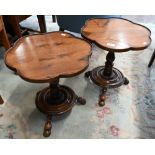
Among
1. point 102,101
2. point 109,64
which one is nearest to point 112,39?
point 109,64

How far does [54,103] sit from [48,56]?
0.45 meters

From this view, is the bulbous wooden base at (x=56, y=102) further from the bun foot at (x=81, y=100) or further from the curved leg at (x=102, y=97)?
the curved leg at (x=102, y=97)

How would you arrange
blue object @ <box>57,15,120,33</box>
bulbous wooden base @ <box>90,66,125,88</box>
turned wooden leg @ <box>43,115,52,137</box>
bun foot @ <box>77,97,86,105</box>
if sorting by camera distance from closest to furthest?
turned wooden leg @ <box>43,115,52,137</box> → bun foot @ <box>77,97,86,105</box> → bulbous wooden base @ <box>90,66,125,88</box> → blue object @ <box>57,15,120,33</box>

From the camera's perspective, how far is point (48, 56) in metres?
1.31

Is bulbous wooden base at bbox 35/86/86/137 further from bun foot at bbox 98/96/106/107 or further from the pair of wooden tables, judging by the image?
bun foot at bbox 98/96/106/107

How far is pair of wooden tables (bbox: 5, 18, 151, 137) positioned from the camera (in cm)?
120

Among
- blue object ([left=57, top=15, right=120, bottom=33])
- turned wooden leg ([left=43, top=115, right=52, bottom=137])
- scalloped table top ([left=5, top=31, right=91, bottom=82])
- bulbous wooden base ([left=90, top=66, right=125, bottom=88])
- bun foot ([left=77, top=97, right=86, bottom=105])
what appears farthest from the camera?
blue object ([left=57, top=15, right=120, bottom=33])

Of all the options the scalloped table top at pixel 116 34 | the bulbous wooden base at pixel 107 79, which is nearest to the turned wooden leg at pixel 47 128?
the bulbous wooden base at pixel 107 79

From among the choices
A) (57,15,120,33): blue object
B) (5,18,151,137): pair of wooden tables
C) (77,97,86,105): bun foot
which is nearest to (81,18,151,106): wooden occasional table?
(5,18,151,137): pair of wooden tables

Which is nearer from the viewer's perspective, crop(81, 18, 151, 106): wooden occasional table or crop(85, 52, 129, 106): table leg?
crop(81, 18, 151, 106): wooden occasional table

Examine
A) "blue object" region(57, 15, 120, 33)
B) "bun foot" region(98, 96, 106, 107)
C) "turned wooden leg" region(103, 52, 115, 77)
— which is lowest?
"bun foot" region(98, 96, 106, 107)

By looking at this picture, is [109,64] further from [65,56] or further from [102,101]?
[65,56]
